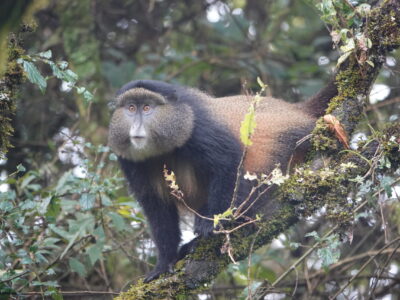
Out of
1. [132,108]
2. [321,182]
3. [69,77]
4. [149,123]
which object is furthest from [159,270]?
[69,77]

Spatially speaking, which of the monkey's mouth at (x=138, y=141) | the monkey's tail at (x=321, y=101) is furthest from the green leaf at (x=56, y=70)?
the monkey's tail at (x=321, y=101)

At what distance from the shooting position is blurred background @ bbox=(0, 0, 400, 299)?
584 centimetres

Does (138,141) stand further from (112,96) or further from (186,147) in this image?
(112,96)

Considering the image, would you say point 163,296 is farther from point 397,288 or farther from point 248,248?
point 397,288

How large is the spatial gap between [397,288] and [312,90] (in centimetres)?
293

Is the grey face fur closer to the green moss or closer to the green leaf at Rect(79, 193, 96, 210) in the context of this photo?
the green leaf at Rect(79, 193, 96, 210)

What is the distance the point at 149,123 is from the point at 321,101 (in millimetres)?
1714

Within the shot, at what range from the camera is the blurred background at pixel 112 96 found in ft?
19.1

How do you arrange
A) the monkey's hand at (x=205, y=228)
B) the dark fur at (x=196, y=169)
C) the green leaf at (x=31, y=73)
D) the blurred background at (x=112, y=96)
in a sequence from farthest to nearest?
the blurred background at (x=112, y=96)
the dark fur at (x=196, y=169)
the monkey's hand at (x=205, y=228)
the green leaf at (x=31, y=73)

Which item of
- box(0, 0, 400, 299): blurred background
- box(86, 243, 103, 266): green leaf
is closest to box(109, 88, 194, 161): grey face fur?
box(0, 0, 400, 299): blurred background

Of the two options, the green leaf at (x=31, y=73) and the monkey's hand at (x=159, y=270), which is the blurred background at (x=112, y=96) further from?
the green leaf at (x=31, y=73)

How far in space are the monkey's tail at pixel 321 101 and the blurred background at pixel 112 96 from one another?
23.0 inches

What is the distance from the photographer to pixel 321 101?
5609mm

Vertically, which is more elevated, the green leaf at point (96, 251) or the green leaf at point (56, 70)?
the green leaf at point (56, 70)
